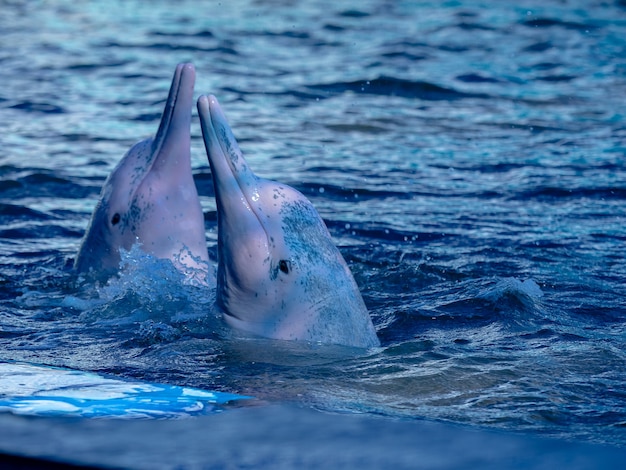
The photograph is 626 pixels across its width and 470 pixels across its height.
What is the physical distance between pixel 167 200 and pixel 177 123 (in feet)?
1.29

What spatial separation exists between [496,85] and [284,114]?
271 cm

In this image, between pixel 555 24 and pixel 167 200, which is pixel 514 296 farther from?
pixel 555 24

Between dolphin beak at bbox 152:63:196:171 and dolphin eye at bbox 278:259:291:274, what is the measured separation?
1.38 meters

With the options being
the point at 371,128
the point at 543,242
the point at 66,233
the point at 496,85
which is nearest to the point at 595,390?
the point at 543,242

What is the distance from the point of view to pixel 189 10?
17219mm

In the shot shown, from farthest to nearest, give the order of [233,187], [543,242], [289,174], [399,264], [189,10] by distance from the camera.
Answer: [189,10]
[289,174]
[543,242]
[399,264]
[233,187]

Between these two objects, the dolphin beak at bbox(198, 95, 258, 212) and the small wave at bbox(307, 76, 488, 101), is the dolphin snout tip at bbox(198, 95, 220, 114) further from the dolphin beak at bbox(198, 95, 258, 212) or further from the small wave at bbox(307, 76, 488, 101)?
the small wave at bbox(307, 76, 488, 101)

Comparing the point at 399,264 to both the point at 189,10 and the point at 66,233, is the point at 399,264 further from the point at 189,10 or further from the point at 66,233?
the point at 189,10

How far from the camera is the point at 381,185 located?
8.73m

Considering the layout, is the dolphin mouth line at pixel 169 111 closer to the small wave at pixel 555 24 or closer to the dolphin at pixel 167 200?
the dolphin at pixel 167 200

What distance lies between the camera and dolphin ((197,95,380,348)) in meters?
4.36

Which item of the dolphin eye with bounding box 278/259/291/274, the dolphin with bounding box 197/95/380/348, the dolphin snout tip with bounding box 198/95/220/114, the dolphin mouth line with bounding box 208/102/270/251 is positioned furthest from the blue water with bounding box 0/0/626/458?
the dolphin snout tip with bounding box 198/95/220/114

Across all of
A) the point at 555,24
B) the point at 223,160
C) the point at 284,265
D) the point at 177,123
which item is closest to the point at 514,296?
the point at 284,265

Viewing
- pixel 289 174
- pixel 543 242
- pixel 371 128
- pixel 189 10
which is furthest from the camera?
pixel 189 10
